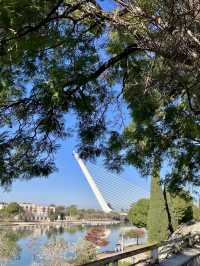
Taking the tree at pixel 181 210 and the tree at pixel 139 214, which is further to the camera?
the tree at pixel 139 214

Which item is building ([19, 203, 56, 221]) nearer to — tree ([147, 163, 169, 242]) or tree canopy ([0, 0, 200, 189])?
tree ([147, 163, 169, 242])

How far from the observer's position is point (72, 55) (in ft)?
20.8

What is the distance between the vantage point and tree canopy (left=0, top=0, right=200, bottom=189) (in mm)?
5137

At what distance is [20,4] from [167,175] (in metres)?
8.09

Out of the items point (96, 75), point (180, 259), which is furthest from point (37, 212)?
point (96, 75)

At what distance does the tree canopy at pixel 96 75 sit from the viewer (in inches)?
202

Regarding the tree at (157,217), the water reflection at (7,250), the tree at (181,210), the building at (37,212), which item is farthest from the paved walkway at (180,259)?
the building at (37,212)

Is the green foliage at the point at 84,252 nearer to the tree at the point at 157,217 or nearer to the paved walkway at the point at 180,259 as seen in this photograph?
the tree at the point at 157,217

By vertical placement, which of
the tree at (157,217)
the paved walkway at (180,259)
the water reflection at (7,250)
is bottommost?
the water reflection at (7,250)

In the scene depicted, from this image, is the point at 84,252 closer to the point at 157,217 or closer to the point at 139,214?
the point at 157,217

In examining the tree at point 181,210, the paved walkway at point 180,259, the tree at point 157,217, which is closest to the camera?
the paved walkway at point 180,259

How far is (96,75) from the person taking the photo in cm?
667

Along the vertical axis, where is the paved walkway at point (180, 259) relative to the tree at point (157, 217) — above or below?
below

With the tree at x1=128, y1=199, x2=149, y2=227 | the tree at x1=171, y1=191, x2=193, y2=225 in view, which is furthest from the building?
the tree at x1=171, y1=191, x2=193, y2=225
